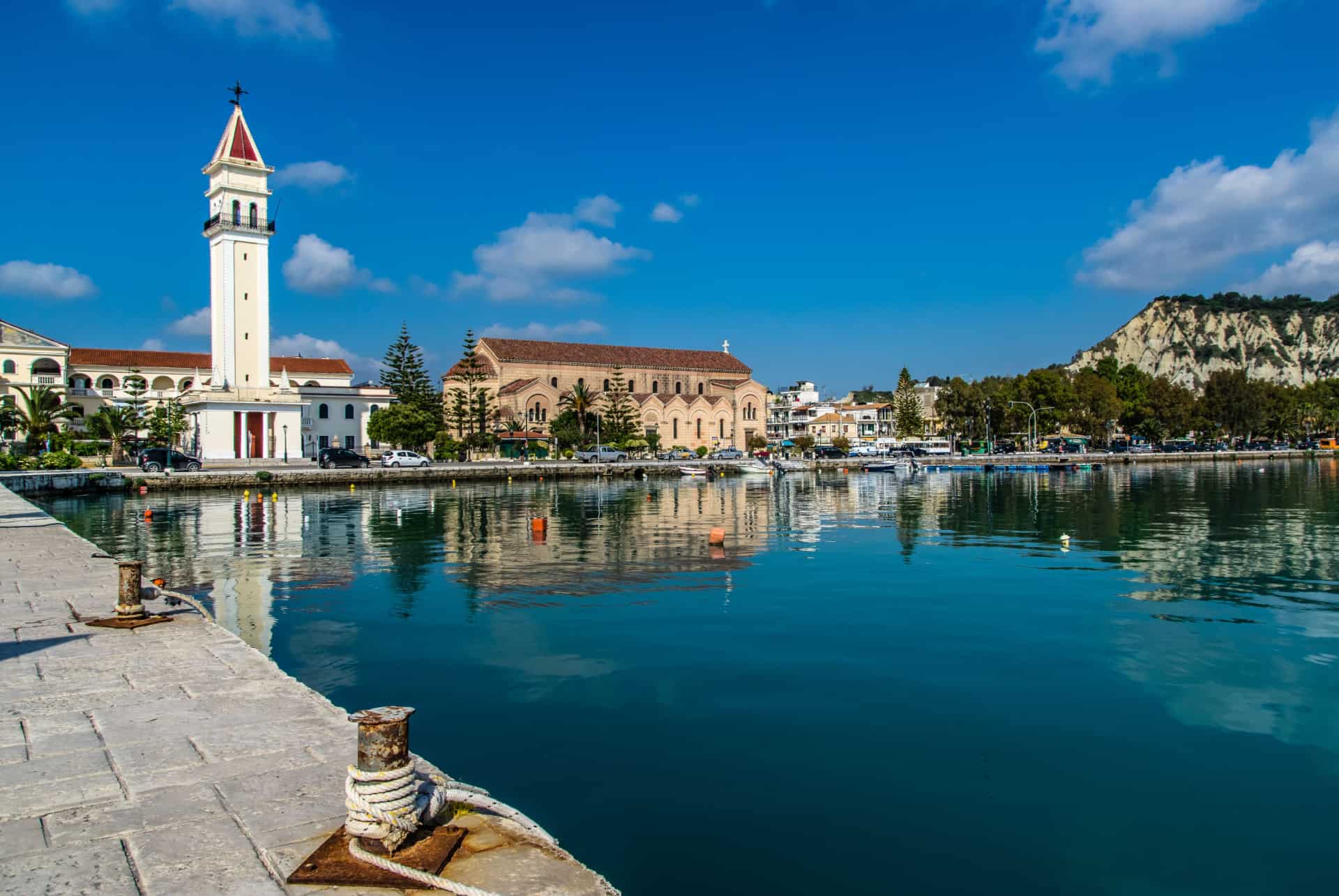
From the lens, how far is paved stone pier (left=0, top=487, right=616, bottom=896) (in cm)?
434

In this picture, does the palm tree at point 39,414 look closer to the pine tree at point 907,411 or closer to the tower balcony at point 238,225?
the tower balcony at point 238,225

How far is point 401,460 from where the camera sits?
58.7 meters

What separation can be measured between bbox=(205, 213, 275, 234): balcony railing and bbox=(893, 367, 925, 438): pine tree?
72.3m

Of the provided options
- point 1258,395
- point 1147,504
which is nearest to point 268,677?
point 1147,504

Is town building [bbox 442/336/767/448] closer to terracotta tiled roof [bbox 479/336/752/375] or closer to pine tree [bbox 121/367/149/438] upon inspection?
terracotta tiled roof [bbox 479/336/752/375]

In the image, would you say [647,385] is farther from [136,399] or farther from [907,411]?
[136,399]

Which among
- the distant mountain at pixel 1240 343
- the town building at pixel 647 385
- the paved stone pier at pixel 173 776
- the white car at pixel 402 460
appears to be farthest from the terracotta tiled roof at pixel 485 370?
the distant mountain at pixel 1240 343

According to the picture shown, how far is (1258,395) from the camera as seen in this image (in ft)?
361

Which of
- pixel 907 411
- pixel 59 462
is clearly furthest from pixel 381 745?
pixel 907 411

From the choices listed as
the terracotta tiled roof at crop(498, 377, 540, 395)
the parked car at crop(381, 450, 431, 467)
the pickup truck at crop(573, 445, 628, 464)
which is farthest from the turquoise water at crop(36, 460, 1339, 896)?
the terracotta tiled roof at crop(498, 377, 540, 395)

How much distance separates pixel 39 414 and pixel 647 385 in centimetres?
4950

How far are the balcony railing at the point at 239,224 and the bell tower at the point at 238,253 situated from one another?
5 centimetres

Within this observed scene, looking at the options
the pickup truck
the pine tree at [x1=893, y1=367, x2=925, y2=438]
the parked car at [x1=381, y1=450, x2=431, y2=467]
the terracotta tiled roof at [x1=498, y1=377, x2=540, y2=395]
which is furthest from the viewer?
the pine tree at [x1=893, y1=367, x2=925, y2=438]

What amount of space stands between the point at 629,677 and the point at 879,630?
4.46 metres
